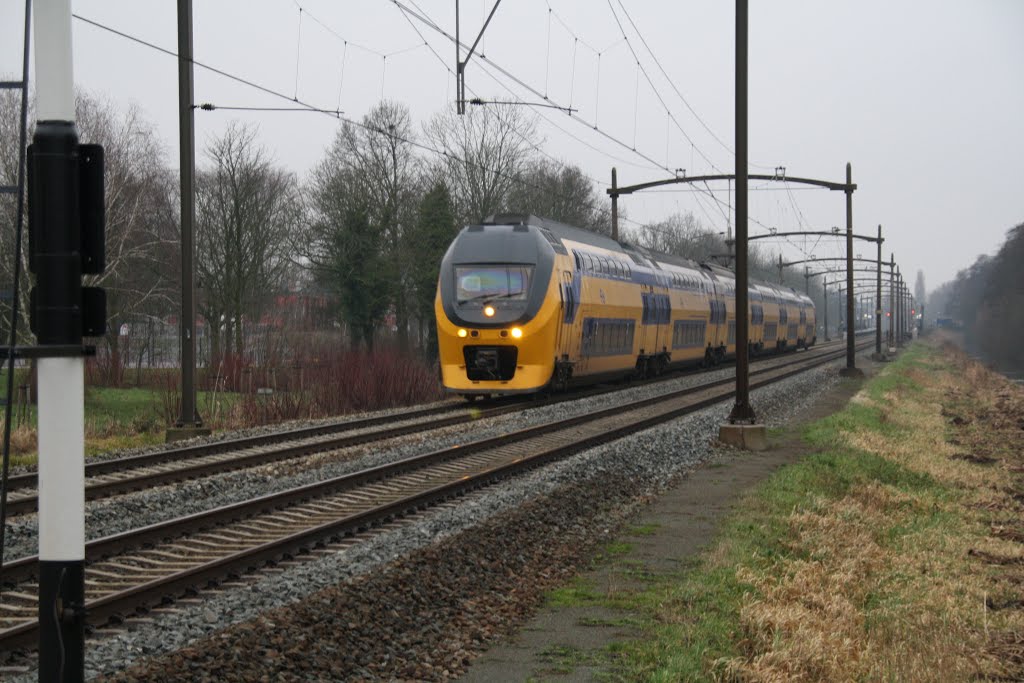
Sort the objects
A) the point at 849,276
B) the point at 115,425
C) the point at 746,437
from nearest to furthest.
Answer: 1. the point at 746,437
2. the point at 115,425
3. the point at 849,276

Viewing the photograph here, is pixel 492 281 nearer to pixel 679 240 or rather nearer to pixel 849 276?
pixel 849 276

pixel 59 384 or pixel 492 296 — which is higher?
pixel 492 296

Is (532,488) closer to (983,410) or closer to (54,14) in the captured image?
(54,14)

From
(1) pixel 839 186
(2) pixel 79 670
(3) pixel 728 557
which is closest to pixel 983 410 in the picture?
(1) pixel 839 186

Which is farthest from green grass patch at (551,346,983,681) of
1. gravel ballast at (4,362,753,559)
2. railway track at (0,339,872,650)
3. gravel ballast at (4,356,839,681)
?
gravel ballast at (4,362,753,559)

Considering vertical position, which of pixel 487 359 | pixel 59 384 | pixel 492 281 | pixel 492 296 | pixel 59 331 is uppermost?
pixel 492 281

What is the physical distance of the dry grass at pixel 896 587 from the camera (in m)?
6.78

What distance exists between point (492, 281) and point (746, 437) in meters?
8.01

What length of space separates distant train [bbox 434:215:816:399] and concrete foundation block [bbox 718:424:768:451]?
6.69 meters

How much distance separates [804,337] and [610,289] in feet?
153

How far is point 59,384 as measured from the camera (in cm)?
464

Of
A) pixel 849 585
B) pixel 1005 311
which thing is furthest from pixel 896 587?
pixel 1005 311

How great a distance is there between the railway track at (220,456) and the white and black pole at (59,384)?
6805 millimetres

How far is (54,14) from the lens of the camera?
15.7 feet
